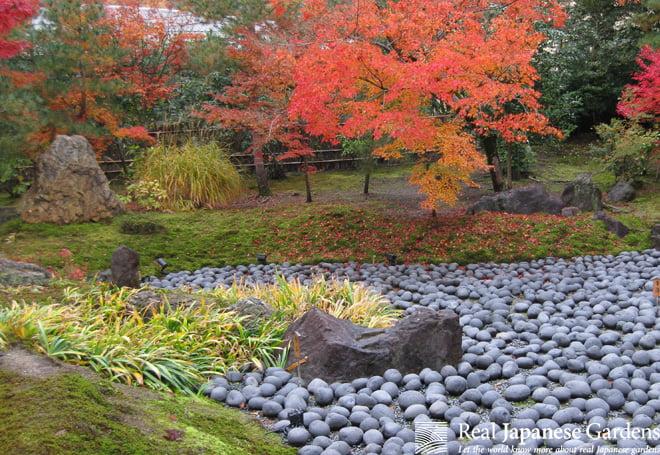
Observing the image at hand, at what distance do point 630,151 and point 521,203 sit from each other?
3.40 m

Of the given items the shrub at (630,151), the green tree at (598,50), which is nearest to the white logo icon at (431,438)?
the shrub at (630,151)

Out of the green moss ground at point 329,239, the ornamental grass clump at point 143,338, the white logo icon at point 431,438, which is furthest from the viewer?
the green moss ground at point 329,239

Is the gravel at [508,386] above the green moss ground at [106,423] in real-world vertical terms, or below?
below

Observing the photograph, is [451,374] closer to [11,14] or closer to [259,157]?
[11,14]

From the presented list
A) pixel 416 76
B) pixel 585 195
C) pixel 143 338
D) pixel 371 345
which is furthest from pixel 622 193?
pixel 143 338

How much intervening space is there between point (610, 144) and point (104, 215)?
33.5 feet

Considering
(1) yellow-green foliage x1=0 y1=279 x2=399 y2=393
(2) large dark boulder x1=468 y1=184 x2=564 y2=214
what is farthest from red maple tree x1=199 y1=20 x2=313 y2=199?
(1) yellow-green foliage x1=0 y1=279 x2=399 y2=393

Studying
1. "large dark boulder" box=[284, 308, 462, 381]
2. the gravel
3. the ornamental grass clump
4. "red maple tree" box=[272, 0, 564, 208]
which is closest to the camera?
the gravel

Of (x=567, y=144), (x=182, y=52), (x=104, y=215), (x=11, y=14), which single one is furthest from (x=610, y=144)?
(x=11, y=14)

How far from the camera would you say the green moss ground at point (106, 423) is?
2.51m

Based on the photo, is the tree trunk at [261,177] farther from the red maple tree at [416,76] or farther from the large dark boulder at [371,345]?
the large dark boulder at [371,345]

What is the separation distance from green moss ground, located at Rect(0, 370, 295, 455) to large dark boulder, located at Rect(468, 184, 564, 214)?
24.5ft

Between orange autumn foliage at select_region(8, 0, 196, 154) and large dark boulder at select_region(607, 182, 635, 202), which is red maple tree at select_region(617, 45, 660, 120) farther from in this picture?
orange autumn foliage at select_region(8, 0, 196, 154)

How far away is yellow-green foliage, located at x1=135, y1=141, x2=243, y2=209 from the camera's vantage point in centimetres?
1121
